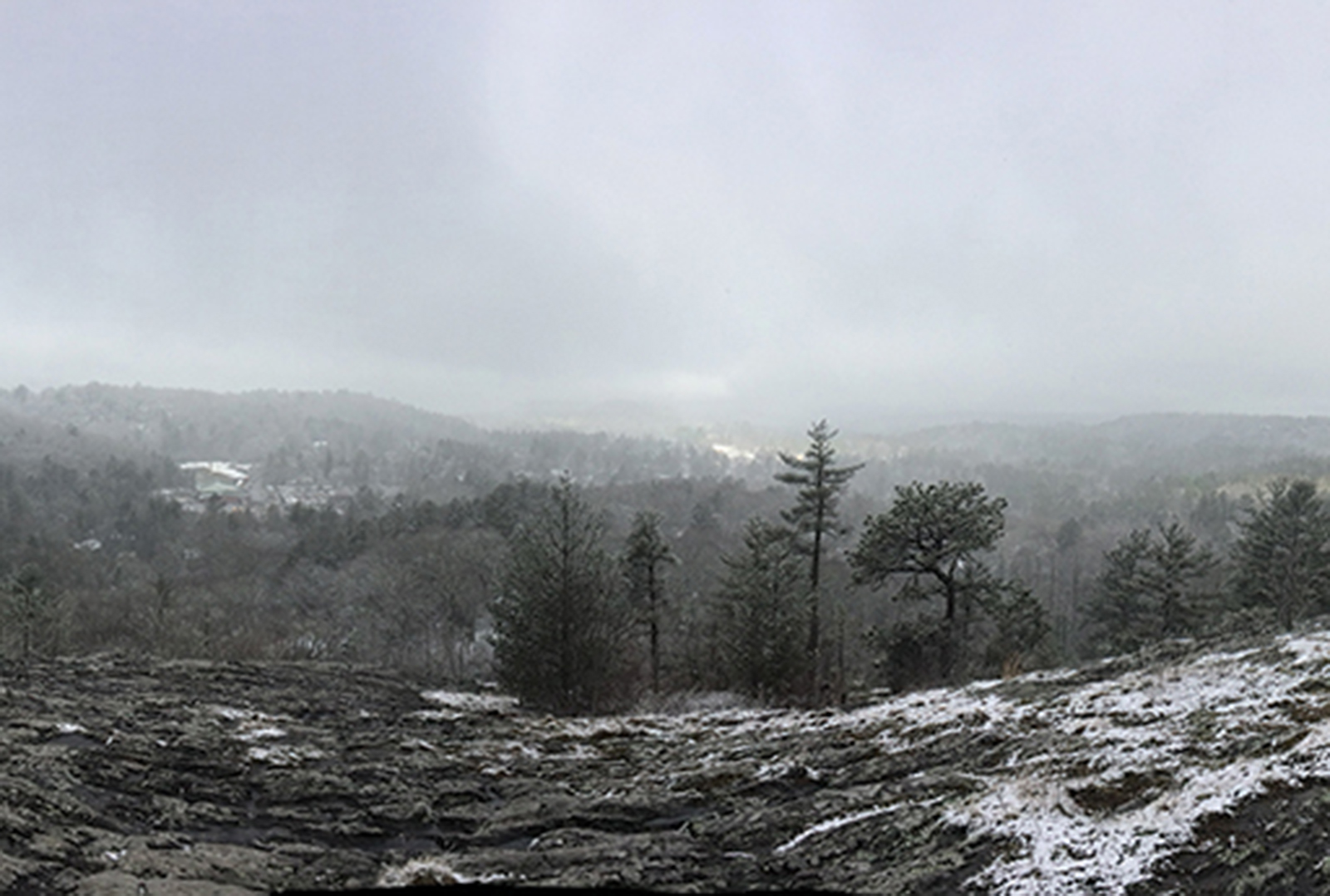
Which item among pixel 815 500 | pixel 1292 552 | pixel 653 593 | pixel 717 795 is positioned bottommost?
pixel 653 593

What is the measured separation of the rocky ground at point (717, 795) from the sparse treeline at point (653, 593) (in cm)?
736

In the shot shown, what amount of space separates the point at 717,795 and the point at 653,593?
1898 centimetres

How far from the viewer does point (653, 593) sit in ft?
87.9

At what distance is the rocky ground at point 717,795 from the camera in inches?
192

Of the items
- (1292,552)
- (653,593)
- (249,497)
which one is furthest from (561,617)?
(249,497)

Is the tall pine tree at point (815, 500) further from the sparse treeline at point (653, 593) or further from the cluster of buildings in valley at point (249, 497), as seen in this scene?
the cluster of buildings in valley at point (249, 497)

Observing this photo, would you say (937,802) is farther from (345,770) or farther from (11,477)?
(11,477)

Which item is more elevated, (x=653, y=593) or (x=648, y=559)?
(x=648, y=559)

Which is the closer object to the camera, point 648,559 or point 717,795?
point 717,795

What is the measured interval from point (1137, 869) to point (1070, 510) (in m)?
177

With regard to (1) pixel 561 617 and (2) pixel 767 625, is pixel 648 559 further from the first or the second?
(1) pixel 561 617

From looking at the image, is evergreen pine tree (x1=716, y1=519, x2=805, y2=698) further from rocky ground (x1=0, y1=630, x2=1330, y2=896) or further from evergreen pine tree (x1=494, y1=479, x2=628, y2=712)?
rocky ground (x1=0, y1=630, x2=1330, y2=896)

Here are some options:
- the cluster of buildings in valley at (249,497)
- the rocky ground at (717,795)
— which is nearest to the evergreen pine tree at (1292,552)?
the rocky ground at (717,795)

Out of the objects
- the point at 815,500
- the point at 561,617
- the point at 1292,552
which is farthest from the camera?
the point at 1292,552
